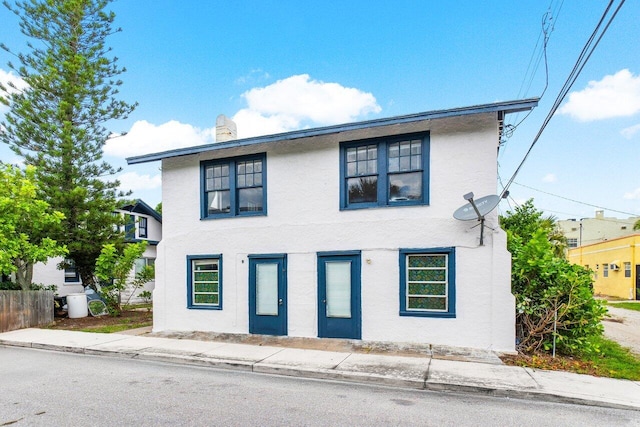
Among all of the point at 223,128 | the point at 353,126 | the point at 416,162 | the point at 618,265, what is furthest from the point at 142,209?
the point at 618,265

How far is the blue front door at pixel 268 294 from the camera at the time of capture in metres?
9.57

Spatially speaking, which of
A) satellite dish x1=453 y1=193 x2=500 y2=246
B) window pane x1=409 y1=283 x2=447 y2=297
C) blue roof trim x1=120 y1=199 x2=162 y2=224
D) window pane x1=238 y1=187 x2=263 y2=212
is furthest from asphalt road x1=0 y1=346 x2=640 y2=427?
blue roof trim x1=120 y1=199 x2=162 y2=224

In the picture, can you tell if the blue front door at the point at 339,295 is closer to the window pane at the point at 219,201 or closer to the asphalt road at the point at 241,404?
the asphalt road at the point at 241,404

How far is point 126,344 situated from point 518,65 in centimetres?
1267

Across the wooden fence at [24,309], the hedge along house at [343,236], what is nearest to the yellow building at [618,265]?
the hedge along house at [343,236]

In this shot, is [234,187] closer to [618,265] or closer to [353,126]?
[353,126]

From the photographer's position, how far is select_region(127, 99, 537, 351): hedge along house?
812cm

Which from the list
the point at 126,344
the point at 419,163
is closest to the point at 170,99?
the point at 126,344

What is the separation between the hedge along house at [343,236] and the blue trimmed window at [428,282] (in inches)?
0.9

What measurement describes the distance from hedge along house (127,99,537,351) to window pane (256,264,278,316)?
29 millimetres

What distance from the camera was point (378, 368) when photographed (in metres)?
Result: 6.63

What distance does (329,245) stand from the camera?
363 inches

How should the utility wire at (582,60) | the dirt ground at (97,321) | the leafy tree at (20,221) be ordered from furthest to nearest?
1. the dirt ground at (97,321)
2. the leafy tree at (20,221)
3. the utility wire at (582,60)

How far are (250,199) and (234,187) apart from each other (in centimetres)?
59
